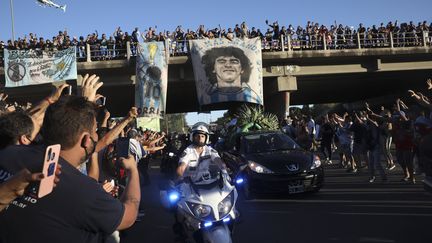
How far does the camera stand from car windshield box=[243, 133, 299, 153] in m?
10.1

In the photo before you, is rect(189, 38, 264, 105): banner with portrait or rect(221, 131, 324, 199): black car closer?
rect(221, 131, 324, 199): black car

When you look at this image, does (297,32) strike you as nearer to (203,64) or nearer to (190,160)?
(203,64)

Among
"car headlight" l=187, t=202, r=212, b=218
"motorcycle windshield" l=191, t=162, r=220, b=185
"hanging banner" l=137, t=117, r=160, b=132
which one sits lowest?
"car headlight" l=187, t=202, r=212, b=218

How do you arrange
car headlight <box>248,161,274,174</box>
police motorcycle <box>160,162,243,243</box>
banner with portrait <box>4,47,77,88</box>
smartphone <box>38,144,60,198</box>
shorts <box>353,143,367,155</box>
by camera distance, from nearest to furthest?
1. smartphone <box>38,144,60,198</box>
2. police motorcycle <box>160,162,243,243</box>
3. car headlight <box>248,161,274,174</box>
4. shorts <box>353,143,367,155</box>
5. banner with portrait <box>4,47,77,88</box>

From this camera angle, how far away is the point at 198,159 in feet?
17.0

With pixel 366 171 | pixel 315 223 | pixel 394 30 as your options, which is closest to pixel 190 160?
pixel 315 223

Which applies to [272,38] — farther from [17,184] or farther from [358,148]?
[17,184]

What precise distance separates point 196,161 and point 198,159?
0.03 metres

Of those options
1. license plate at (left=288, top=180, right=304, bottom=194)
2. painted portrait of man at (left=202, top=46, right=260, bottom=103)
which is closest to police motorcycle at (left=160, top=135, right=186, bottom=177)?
license plate at (left=288, top=180, right=304, bottom=194)

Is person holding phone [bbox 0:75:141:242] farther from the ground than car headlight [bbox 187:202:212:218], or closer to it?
farther from the ground

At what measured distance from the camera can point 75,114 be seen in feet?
7.18

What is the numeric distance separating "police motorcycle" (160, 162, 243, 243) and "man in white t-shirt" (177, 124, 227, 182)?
145 millimetres

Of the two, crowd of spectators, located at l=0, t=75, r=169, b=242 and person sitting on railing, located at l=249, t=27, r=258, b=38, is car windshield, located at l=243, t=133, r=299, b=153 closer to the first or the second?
crowd of spectators, located at l=0, t=75, r=169, b=242

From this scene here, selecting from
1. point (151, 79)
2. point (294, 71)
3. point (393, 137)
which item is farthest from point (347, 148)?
point (294, 71)
